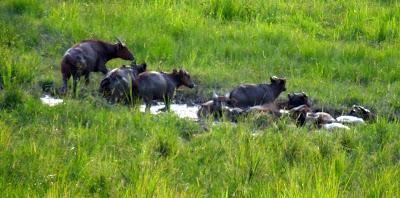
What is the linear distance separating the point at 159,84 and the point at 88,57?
113cm

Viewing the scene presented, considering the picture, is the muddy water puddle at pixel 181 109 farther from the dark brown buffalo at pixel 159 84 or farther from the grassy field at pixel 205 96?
the grassy field at pixel 205 96

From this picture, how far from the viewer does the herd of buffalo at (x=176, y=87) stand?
1116 cm

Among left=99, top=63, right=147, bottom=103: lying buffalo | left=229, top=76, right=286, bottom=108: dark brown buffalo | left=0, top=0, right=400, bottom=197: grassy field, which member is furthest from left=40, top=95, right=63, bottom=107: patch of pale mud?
left=229, top=76, right=286, bottom=108: dark brown buffalo

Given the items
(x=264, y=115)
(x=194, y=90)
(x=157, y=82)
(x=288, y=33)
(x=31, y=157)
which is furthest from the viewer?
(x=288, y=33)

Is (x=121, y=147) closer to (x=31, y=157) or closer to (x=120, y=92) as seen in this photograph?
(x=31, y=157)

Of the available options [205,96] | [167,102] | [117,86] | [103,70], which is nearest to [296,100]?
[205,96]

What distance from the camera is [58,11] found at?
14.8 m

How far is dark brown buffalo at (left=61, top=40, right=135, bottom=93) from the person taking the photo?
11742 mm

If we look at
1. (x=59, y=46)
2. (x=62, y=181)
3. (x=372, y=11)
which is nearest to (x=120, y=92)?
(x=59, y=46)

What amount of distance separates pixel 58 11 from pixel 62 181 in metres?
7.87

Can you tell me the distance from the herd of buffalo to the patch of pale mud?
0.19 meters

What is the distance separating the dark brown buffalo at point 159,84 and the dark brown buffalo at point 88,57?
33.0 inches

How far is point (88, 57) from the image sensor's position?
12.1 m

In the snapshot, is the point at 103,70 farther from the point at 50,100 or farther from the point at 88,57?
the point at 50,100
